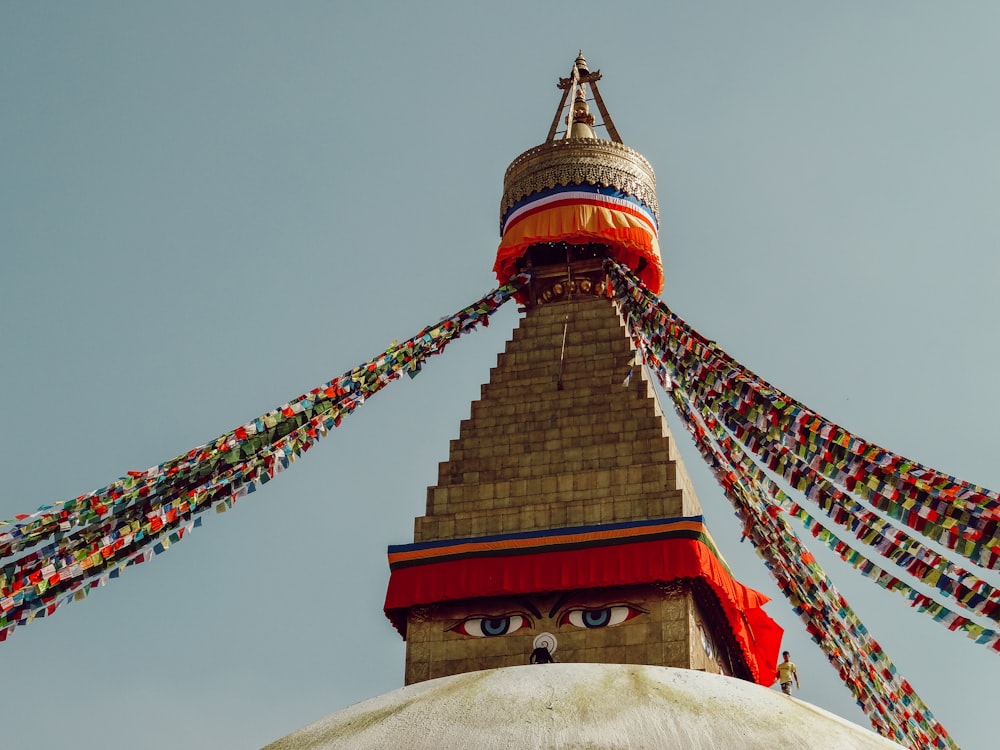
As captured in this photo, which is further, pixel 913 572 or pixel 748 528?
pixel 748 528

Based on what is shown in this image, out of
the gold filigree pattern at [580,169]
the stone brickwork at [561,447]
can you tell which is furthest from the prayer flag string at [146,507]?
the gold filigree pattern at [580,169]

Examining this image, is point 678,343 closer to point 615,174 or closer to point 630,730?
point 615,174

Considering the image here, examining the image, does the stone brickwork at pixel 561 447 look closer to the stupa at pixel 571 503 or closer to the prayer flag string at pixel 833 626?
the stupa at pixel 571 503

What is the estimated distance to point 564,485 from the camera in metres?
14.9

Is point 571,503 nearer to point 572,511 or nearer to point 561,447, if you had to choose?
point 572,511

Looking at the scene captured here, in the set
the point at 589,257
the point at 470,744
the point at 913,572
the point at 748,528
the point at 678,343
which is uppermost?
the point at 589,257

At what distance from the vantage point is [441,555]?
14414 millimetres

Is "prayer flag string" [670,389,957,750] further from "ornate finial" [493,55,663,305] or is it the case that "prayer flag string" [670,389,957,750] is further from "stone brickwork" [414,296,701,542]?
"ornate finial" [493,55,663,305]

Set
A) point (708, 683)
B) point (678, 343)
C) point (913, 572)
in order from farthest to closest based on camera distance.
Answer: point (678, 343), point (913, 572), point (708, 683)

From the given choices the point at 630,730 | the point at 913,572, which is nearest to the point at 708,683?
the point at 630,730

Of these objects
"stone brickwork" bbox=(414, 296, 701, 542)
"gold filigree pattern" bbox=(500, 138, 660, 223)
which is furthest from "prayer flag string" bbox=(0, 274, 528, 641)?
"gold filigree pattern" bbox=(500, 138, 660, 223)

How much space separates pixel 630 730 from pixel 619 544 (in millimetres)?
8176

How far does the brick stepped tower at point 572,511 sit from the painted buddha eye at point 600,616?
0.04ft

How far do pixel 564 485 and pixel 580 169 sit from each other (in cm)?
460
